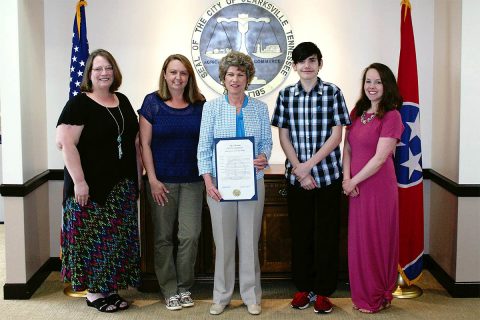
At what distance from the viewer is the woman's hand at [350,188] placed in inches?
153

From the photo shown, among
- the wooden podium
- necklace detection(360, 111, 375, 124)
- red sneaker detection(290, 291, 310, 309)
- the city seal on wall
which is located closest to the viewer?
necklace detection(360, 111, 375, 124)

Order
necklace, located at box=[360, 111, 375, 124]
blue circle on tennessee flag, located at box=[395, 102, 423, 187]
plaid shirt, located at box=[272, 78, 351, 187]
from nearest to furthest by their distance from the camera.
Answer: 1. plaid shirt, located at box=[272, 78, 351, 187]
2. necklace, located at box=[360, 111, 375, 124]
3. blue circle on tennessee flag, located at box=[395, 102, 423, 187]

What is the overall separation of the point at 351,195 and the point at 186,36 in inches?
72.5

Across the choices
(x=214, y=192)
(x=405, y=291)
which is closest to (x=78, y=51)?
(x=214, y=192)

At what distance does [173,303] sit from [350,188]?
133 cm

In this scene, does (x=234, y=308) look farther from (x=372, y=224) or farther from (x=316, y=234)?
(x=372, y=224)

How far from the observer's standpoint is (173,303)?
4043 millimetres

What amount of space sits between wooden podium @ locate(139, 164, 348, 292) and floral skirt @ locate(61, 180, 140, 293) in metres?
0.41

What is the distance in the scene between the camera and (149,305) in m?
4.14

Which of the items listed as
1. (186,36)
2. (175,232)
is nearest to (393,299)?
(175,232)

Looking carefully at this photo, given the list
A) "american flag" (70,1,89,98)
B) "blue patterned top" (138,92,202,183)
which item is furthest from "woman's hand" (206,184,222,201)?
"american flag" (70,1,89,98)

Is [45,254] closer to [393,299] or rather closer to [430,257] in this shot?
[393,299]

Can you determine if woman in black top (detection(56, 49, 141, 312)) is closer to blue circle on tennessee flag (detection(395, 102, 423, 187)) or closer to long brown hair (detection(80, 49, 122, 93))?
long brown hair (detection(80, 49, 122, 93))

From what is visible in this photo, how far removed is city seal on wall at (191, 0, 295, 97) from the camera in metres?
4.81
